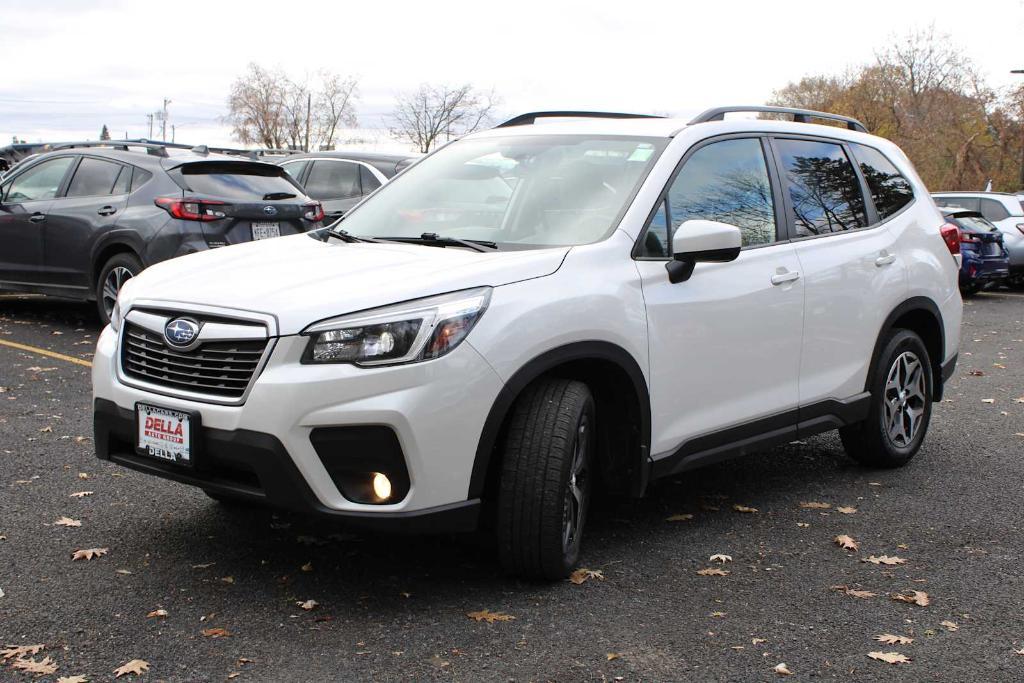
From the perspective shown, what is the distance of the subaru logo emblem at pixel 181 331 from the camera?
13.4ft

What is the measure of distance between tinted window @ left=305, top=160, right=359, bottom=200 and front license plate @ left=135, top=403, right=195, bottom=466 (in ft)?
33.4

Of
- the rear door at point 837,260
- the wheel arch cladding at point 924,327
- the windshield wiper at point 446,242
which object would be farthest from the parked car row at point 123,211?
the wheel arch cladding at point 924,327

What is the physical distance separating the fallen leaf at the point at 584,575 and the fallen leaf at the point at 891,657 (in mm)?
1094

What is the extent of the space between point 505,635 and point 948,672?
57.2 inches

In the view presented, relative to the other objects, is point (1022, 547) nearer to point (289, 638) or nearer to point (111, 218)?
point (289, 638)

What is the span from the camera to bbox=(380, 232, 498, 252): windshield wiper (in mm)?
4645

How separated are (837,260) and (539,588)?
95.4 inches

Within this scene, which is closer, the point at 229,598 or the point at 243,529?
the point at 229,598

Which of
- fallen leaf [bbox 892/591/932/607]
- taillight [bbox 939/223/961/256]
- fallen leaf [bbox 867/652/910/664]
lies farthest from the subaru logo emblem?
taillight [bbox 939/223/961/256]

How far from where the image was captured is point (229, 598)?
13.9 ft

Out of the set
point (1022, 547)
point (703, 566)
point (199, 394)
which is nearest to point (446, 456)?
point (199, 394)

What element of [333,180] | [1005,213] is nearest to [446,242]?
[333,180]

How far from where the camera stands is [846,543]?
5105 millimetres

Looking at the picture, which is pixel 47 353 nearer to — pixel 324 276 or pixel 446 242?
pixel 446 242
